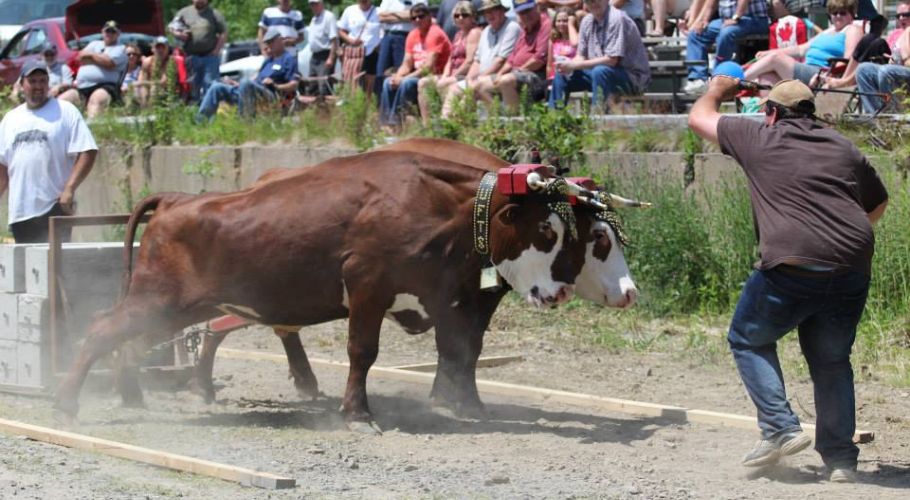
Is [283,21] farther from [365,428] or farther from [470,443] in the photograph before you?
[470,443]

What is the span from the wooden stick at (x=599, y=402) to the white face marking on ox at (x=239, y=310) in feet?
5.81

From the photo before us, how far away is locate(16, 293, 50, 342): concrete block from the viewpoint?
903 cm

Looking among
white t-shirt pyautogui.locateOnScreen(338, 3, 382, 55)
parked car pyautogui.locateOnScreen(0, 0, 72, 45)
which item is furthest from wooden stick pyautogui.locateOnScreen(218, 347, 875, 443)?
parked car pyautogui.locateOnScreen(0, 0, 72, 45)

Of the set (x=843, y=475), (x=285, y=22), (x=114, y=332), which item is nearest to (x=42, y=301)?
(x=114, y=332)

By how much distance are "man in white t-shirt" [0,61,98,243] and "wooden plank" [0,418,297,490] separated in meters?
2.40

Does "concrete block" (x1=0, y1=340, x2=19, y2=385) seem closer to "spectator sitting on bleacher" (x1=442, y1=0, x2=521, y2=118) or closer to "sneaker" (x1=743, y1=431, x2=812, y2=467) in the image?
"sneaker" (x1=743, y1=431, x2=812, y2=467)

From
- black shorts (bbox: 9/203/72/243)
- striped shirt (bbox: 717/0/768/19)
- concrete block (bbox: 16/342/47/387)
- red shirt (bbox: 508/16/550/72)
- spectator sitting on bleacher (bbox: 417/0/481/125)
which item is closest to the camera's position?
concrete block (bbox: 16/342/47/387)

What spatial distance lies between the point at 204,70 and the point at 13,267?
38.8ft

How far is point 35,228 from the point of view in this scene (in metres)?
10.4

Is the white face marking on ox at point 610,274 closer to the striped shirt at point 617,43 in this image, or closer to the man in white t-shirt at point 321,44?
the striped shirt at point 617,43

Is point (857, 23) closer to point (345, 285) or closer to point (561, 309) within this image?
point (561, 309)

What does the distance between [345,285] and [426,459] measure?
4.20 ft

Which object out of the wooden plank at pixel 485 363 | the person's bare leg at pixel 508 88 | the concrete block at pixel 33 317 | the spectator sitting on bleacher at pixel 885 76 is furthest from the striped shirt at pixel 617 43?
the concrete block at pixel 33 317

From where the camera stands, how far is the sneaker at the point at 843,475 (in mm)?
6949
